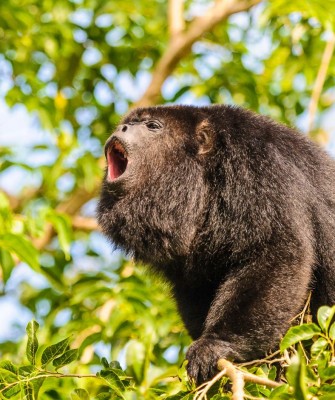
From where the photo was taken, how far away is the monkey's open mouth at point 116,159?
348 centimetres

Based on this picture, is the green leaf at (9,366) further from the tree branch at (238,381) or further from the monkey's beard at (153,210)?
the monkey's beard at (153,210)

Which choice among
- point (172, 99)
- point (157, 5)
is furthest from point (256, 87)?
point (157, 5)

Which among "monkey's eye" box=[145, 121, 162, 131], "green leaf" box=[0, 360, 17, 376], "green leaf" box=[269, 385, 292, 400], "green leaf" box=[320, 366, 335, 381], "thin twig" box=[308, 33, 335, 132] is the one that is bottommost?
"green leaf" box=[0, 360, 17, 376]

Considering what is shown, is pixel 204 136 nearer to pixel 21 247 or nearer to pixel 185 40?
pixel 21 247

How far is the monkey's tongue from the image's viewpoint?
349 centimetres

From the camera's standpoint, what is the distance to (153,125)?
3.68 metres

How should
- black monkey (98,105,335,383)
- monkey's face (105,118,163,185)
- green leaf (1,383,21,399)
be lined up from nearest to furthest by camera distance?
green leaf (1,383,21,399) < black monkey (98,105,335,383) < monkey's face (105,118,163,185)

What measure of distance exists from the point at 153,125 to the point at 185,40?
168cm

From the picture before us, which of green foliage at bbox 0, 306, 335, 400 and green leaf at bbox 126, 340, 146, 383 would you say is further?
green leaf at bbox 126, 340, 146, 383

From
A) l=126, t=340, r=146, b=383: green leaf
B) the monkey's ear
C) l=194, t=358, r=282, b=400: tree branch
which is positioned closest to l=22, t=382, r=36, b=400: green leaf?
l=194, t=358, r=282, b=400: tree branch

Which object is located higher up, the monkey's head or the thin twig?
the thin twig

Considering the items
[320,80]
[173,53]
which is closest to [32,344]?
[320,80]

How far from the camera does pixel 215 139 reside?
11.3 feet

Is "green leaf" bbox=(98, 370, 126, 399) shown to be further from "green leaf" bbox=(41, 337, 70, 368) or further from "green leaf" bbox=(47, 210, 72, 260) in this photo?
"green leaf" bbox=(47, 210, 72, 260)
